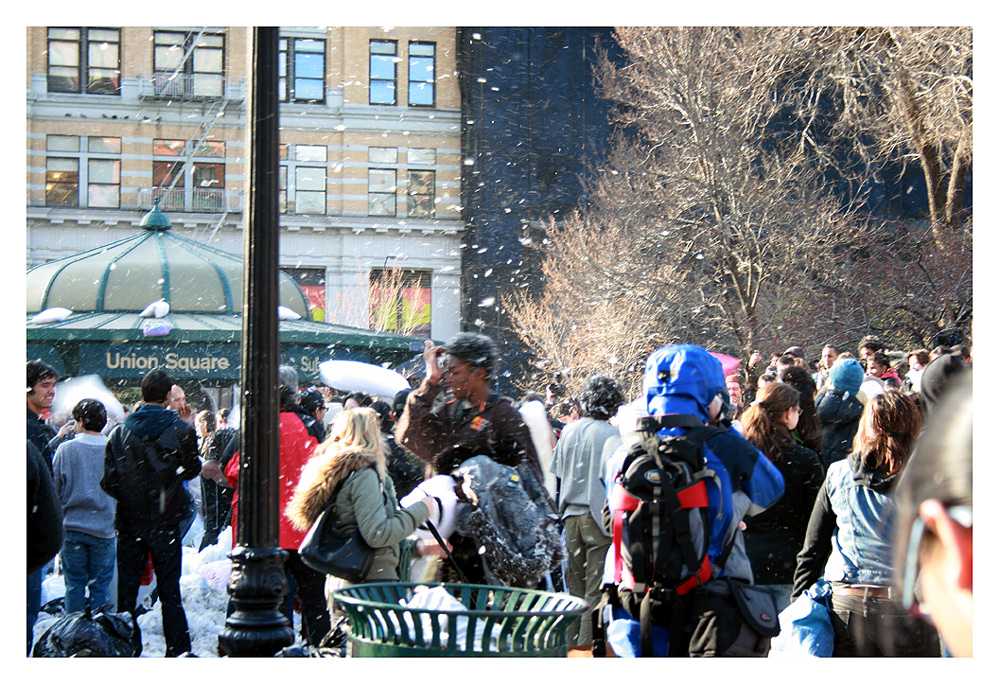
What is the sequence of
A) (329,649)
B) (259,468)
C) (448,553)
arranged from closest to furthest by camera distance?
(329,649), (259,468), (448,553)

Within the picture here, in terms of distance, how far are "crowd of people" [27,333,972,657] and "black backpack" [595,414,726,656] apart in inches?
0.5

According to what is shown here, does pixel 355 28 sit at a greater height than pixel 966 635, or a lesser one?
greater

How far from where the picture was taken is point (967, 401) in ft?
2.58

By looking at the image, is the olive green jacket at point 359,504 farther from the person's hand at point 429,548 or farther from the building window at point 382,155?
the building window at point 382,155

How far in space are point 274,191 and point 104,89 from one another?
21.3 m

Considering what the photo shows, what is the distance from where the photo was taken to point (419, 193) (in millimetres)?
22672

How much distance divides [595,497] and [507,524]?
4.85 ft

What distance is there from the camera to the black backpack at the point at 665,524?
2691 mm

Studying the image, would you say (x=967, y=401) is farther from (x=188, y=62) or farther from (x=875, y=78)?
(x=188, y=62)

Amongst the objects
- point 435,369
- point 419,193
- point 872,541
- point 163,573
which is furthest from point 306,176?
point 872,541

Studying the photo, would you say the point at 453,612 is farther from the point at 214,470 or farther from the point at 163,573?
the point at 214,470

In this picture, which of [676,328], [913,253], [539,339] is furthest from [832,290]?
[539,339]

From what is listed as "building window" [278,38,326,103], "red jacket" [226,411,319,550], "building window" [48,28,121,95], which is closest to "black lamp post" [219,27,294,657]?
"red jacket" [226,411,319,550]

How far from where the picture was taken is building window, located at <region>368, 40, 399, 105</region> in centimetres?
2270
